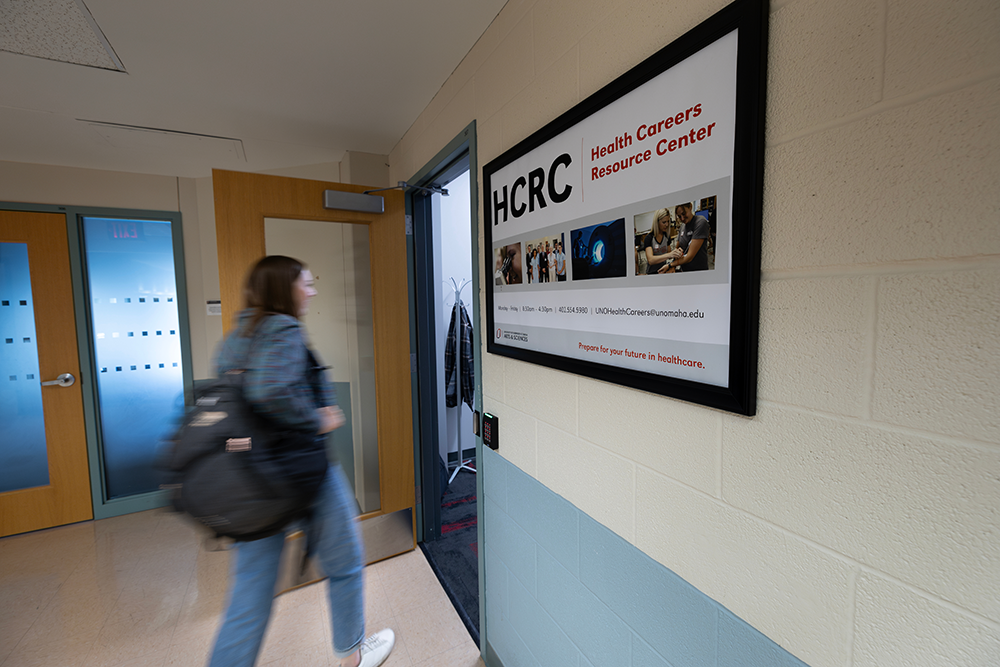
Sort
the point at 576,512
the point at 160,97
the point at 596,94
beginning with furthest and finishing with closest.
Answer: the point at 160,97, the point at 576,512, the point at 596,94

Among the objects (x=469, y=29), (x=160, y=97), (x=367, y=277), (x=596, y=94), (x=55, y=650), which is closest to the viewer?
(x=596, y=94)

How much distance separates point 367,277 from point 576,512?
6.14ft

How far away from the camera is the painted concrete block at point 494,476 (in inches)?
60.3

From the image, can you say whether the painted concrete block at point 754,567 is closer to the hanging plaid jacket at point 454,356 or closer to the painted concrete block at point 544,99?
the painted concrete block at point 544,99

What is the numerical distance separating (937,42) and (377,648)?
2.37 meters

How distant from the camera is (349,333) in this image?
257 centimetres

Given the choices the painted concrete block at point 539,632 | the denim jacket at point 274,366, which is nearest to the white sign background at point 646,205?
the denim jacket at point 274,366

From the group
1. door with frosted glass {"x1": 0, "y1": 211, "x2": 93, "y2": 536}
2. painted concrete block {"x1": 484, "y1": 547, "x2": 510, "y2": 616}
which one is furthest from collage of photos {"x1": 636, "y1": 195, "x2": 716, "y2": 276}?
door with frosted glass {"x1": 0, "y1": 211, "x2": 93, "y2": 536}

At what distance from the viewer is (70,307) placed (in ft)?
9.12

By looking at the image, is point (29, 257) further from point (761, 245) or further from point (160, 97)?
point (761, 245)

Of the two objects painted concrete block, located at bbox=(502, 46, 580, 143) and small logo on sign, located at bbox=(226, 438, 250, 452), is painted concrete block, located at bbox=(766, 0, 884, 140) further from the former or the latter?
small logo on sign, located at bbox=(226, 438, 250, 452)

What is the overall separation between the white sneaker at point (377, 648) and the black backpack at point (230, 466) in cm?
83

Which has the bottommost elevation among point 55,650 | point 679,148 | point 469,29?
point 55,650

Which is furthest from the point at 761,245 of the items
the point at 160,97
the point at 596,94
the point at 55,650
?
the point at 55,650
